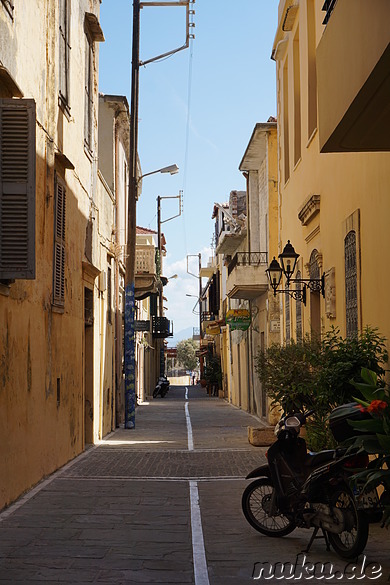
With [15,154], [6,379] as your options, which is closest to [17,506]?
[6,379]

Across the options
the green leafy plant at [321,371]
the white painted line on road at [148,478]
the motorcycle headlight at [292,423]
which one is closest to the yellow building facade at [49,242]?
the white painted line on road at [148,478]

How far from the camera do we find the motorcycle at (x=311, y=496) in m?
6.81

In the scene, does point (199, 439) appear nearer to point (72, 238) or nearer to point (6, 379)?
point (72, 238)

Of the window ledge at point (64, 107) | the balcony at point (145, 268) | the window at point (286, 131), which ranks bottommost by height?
the balcony at point (145, 268)

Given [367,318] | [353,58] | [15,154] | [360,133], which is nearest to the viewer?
[353,58]

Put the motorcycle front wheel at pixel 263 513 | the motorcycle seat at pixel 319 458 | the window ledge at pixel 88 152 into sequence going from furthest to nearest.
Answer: the window ledge at pixel 88 152 → the motorcycle front wheel at pixel 263 513 → the motorcycle seat at pixel 319 458

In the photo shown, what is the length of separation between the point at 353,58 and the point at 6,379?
17.8 feet


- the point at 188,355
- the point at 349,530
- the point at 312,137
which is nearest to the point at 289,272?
the point at 312,137

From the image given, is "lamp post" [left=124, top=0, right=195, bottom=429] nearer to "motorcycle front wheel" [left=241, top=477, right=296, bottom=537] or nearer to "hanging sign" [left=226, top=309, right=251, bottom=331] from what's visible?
"hanging sign" [left=226, top=309, right=251, bottom=331]

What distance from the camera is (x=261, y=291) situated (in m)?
26.0

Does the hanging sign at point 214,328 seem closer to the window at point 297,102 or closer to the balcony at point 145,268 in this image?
the balcony at point 145,268

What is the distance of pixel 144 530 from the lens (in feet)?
27.3

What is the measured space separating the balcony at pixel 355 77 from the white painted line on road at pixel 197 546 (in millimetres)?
3517

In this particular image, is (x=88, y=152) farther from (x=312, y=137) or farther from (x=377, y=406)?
(x=377, y=406)
